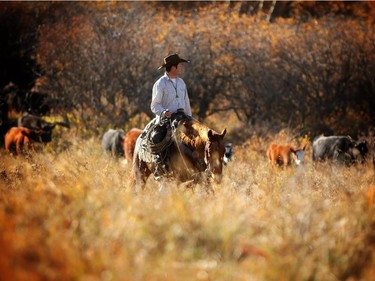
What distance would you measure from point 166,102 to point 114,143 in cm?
640

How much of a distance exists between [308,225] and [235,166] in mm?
7733

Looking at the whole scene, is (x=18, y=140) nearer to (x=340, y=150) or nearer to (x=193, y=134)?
(x=193, y=134)

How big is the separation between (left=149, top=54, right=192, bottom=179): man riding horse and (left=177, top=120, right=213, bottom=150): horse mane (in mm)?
216

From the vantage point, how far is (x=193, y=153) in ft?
26.3

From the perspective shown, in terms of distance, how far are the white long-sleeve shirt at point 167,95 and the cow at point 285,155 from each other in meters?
4.99

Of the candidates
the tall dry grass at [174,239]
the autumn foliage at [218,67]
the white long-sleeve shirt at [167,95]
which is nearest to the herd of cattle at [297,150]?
the white long-sleeve shirt at [167,95]

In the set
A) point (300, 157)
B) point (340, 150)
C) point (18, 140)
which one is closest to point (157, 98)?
point (300, 157)

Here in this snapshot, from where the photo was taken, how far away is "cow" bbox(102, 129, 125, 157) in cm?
1465

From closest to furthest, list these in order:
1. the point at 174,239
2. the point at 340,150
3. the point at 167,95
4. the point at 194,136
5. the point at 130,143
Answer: the point at 174,239 → the point at 194,136 → the point at 167,95 → the point at 130,143 → the point at 340,150

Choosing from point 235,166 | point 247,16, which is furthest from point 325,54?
point 235,166

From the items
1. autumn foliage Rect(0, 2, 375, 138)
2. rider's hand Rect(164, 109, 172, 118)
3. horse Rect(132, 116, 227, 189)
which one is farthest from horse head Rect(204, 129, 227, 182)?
autumn foliage Rect(0, 2, 375, 138)

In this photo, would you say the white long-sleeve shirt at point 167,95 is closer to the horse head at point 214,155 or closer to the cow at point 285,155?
the horse head at point 214,155

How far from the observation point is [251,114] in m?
22.5

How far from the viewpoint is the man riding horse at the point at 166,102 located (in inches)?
328
